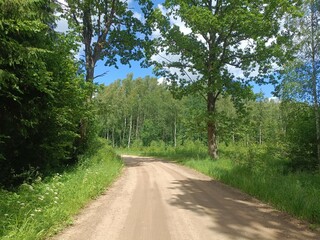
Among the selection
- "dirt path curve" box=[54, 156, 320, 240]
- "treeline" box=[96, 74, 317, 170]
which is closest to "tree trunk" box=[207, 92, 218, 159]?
"dirt path curve" box=[54, 156, 320, 240]

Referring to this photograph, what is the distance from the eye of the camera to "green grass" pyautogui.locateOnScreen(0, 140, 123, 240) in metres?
6.02

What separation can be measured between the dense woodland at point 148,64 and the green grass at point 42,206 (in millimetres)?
1441

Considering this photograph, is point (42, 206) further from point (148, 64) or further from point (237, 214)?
point (148, 64)

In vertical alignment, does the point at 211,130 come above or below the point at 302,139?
above

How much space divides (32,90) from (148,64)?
16.6 m

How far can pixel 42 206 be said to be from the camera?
7707 millimetres

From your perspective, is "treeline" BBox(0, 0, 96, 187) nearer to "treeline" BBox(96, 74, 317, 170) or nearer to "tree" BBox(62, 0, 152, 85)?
"tree" BBox(62, 0, 152, 85)

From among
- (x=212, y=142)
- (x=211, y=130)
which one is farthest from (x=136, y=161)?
(x=211, y=130)

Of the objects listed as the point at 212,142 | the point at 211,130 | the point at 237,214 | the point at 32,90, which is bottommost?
the point at 237,214

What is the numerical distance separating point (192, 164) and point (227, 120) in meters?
5.22

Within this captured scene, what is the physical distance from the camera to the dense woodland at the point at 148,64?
9.57m

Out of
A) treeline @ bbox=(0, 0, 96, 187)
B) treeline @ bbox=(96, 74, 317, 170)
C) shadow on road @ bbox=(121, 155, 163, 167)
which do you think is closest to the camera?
treeline @ bbox=(0, 0, 96, 187)

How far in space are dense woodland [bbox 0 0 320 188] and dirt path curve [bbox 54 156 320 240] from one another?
11.7 feet

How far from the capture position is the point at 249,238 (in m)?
6.21
